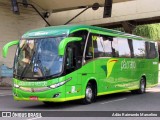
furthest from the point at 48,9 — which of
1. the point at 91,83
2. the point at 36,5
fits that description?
the point at 91,83

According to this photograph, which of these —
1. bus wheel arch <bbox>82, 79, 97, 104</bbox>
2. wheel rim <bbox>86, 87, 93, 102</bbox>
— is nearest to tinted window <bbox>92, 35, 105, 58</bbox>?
bus wheel arch <bbox>82, 79, 97, 104</bbox>

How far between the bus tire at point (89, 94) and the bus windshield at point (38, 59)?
2196 millimetres

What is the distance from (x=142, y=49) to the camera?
2267 cm

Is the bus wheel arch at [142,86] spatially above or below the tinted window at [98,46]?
below

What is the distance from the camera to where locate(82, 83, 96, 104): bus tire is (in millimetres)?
16231

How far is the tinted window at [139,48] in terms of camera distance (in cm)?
2155

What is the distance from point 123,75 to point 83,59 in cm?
474

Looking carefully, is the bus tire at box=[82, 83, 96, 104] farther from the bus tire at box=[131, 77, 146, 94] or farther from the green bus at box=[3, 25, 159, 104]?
the bus tire at box=[131, 77, 146, 94]

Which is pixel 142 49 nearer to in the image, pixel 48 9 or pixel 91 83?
pixel 91 83

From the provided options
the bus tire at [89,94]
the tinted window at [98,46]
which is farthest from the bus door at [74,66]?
the tinted window at [98,46]

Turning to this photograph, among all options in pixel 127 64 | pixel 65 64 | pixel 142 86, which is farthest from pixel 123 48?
pixel 65 64

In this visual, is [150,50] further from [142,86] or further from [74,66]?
[74,66]

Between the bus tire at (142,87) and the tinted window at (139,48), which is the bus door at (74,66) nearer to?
the tinted window at (139,48)

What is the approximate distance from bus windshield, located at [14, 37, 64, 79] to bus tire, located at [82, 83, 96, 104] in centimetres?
220
